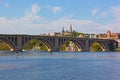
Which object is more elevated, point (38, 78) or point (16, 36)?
point (16, 36)

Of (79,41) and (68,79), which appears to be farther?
(79,41)

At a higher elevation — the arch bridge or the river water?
the arch bridge

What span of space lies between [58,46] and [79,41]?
1634 cm

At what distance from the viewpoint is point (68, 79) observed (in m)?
42.5

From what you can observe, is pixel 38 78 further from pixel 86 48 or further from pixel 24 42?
pixel 86 48

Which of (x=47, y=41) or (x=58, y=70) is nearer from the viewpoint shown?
(x=58, y=70)

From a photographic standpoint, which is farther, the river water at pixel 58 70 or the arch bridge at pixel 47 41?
the arch bridge at pixel 47 41

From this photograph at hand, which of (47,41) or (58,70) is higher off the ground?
(47,41)

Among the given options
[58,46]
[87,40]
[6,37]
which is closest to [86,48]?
[87,40]

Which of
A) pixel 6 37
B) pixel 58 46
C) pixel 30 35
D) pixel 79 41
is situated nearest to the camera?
pixel 6 37

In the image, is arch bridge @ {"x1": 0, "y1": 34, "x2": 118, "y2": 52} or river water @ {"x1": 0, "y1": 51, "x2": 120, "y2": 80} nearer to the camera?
river water @ {"x1": 0, "y1": 51, "x2": 120, "y2": 80}

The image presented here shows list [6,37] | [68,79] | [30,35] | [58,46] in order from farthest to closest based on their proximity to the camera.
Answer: [58,46] < [30,35] < [6,37] < [68,79]

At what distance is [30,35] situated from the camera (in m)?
155

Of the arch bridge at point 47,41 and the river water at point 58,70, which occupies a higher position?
the arch bridge at point 47,41
